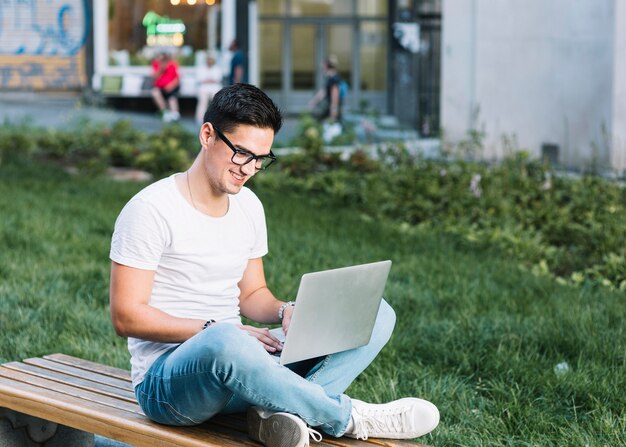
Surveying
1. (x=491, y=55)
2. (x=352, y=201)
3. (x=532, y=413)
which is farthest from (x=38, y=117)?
(x=532, y=413)

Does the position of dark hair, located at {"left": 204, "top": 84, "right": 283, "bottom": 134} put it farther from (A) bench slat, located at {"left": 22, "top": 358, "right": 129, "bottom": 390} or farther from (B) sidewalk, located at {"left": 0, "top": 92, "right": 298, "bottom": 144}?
(B) sidewalk, located at {"left": 0, "top": 92, "right": 298, "bottom": 144}

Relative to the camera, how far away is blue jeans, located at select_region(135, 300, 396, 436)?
10.1 ft

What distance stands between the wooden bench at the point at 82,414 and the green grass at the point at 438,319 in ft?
3.37

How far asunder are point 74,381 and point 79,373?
0.13 metres

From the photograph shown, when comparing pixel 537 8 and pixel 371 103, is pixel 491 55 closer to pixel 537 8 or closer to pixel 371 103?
pixel 537 8

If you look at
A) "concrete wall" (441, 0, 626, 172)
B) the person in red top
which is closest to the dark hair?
"concrete wall" (441, 0, 626, 172)

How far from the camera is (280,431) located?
3111mm

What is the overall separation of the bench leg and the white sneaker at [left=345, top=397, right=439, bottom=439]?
1191 mm

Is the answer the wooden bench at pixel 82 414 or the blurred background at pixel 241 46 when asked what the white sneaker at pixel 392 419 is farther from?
the blurred background at pixel 241 46

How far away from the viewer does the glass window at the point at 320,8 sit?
89.6 ft

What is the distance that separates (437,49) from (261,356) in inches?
899

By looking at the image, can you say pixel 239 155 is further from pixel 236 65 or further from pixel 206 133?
pixel 236 65

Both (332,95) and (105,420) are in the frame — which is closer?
(105,420)

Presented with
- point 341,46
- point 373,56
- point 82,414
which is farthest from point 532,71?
point 341,46
